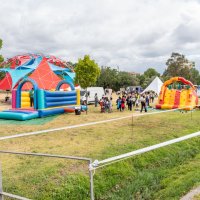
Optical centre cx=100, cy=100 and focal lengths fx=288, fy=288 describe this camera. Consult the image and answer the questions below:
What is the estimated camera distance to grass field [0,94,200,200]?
6203mm

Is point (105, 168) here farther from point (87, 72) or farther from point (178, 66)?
point (178, 66)

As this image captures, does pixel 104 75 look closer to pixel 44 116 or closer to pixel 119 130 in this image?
pixel 44 116

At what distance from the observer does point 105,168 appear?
743 cm

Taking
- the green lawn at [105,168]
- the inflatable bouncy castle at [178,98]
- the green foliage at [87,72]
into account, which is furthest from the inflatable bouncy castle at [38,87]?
the inflatable bouncy castle at [178,98]

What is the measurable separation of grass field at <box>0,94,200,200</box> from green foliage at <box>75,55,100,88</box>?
14.6 metres

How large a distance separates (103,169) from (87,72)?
2035cm

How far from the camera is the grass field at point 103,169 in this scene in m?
6.20

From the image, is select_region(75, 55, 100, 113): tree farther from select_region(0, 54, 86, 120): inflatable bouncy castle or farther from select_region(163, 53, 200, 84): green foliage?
select_region(163, 53, 200, 84): green foliage

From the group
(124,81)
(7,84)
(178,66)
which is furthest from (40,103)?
(178,66)

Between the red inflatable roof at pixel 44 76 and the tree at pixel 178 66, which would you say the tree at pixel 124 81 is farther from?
the red inflatable roof at pixel 44 76

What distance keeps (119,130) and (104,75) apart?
55.0 m

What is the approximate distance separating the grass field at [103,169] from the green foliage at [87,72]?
47.9 feet

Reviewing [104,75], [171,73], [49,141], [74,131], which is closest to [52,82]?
[74,131]

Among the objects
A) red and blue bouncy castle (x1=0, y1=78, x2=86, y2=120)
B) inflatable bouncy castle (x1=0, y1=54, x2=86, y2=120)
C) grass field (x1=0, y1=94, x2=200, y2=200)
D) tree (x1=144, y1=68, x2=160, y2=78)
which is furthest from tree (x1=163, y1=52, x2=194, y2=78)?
grass field (x1=0, y1=94, x2=200, y2=200)
